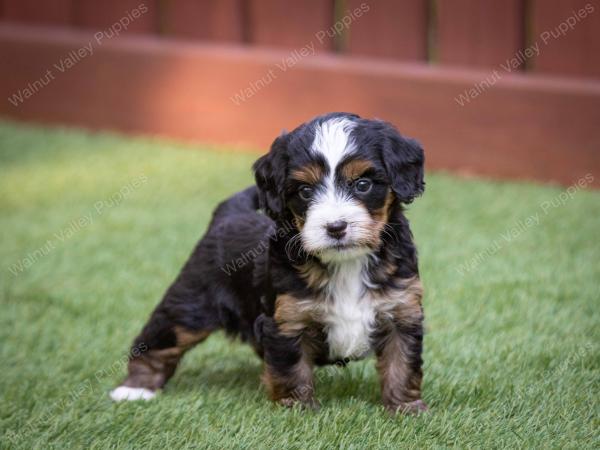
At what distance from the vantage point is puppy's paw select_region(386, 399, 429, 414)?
367 cm

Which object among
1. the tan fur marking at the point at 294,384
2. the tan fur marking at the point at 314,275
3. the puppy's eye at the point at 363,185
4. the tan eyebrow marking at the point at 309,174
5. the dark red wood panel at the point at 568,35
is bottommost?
the tan fur marking at the point at 294,384

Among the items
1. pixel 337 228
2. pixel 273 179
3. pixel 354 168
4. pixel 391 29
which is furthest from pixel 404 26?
pixel 337 228

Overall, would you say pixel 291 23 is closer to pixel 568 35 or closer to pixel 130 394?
pixel 568 35

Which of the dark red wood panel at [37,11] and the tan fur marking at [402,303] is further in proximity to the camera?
the dark red wood panel at [37,11]

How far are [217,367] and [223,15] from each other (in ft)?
15.1

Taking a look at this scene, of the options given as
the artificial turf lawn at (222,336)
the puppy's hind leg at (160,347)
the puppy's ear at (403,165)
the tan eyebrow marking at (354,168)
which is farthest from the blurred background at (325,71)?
the tan eyebrow marking at (354,168)

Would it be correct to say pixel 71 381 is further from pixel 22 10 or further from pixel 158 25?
pixel 22 10

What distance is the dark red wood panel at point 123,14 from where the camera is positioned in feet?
29.1

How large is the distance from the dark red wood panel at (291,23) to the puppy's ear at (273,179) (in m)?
4.47

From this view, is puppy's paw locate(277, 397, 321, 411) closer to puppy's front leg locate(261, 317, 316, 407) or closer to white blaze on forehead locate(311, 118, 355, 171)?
puppy's front leg locate(261, 317, 316, 407)

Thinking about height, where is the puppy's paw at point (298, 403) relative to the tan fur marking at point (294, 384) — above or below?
below

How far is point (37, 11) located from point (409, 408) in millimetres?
6808

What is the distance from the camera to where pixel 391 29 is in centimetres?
759

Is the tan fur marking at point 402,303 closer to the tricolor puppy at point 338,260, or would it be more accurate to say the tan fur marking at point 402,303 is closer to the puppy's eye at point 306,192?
the tricolor puppy at point 338,260
